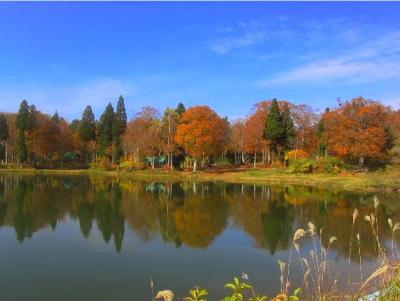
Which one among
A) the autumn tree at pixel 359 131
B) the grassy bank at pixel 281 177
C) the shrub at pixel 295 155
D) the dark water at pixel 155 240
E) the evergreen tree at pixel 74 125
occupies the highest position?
the evergreen tree at pixel 74 125

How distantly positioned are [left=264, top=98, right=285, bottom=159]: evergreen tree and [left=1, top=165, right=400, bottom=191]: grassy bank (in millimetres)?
6166

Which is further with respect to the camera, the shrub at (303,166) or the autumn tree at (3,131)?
the autumn tree at (3,131)

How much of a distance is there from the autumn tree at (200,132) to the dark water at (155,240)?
2082 centimetres

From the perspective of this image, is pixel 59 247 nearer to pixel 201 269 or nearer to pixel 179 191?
pixel 201 269

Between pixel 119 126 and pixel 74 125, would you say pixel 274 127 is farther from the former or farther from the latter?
pixel 74 125

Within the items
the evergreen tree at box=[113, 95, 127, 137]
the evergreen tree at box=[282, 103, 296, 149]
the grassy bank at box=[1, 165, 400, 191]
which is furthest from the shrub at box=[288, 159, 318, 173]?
the evergreen tree at box=[113, 95, 127, 137]

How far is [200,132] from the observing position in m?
58.5

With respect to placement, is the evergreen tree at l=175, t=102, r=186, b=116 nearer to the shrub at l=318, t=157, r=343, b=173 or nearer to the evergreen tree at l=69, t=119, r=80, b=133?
the shrub at l=318, t=157, r=343, b=173

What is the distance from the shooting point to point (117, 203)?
32281 millimetres

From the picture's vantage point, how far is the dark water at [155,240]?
516 inches

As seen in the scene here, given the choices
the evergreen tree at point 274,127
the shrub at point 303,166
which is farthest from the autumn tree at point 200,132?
the shrub at point 303,166

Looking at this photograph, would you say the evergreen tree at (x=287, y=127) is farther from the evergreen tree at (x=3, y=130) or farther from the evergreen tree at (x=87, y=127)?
the evergreen tree at (x=3, y=130)

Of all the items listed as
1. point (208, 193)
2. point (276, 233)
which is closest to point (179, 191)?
point (208, 193)

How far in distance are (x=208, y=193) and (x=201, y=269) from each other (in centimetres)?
2603
